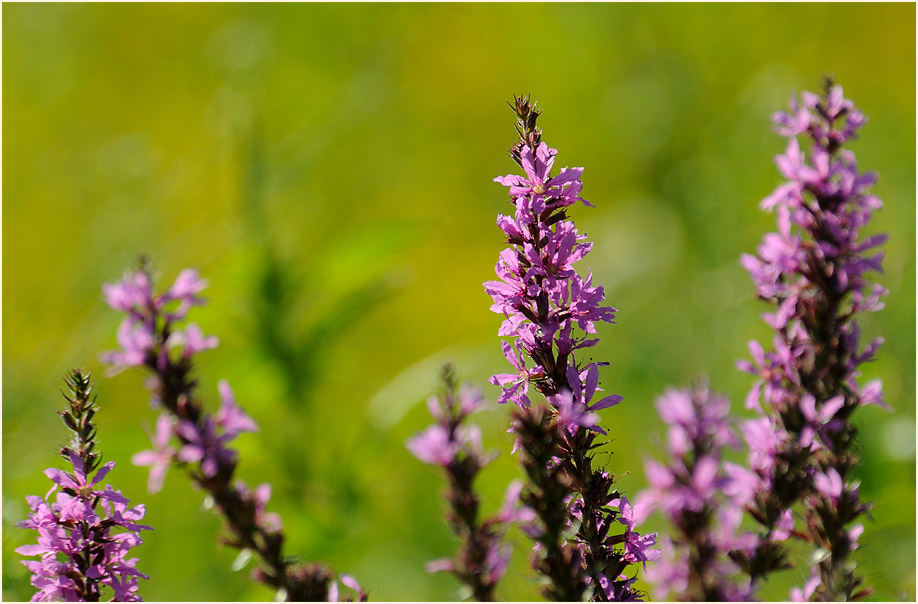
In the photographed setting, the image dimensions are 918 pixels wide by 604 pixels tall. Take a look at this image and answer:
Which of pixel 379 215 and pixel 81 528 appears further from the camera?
pixel 379 215

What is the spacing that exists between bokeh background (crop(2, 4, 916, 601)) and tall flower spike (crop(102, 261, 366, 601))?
0.08 m

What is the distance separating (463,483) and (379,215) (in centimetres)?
372

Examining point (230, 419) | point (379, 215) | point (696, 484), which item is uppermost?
point (379, 215)

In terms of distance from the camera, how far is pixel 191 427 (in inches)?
27.9

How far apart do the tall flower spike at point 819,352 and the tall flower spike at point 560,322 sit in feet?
0.43

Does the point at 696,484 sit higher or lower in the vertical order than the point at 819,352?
A: lower

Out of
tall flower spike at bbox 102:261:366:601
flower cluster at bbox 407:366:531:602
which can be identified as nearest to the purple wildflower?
flower cluster at bbox 407:366:531:602

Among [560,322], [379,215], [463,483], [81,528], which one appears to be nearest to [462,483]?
[463,483]

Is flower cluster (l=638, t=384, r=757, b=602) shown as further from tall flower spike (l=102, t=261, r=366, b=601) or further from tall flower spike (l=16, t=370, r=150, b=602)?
tall flower spike (l=16, t=370, r=150, b=602)

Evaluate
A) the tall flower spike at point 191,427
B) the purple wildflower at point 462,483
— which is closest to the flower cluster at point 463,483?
the purple wildflower at point 462,483

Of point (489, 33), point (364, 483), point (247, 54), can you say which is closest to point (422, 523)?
point (364, 483)

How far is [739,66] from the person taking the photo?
4453 mm

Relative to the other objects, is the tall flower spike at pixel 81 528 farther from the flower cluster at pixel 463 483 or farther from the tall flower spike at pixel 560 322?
the tall flower spike at pixel 560 322

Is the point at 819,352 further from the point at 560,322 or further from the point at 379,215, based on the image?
the point at 379,215
